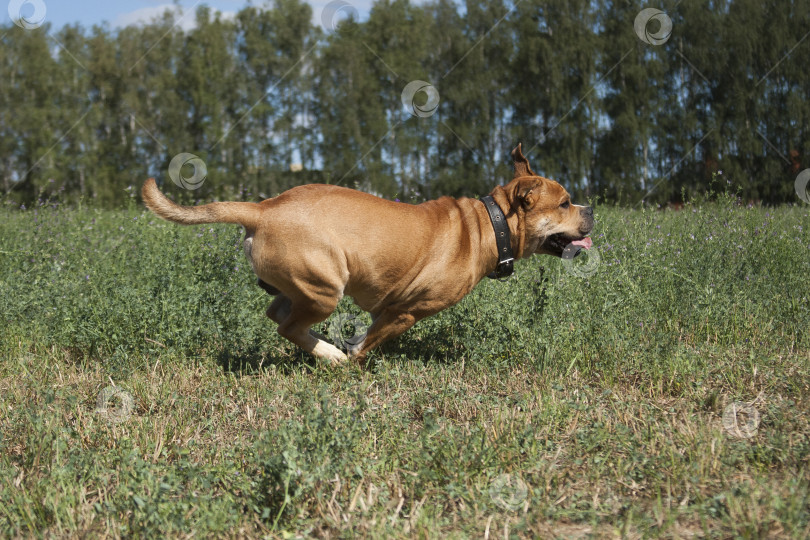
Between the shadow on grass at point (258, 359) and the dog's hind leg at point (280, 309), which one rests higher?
the dog's hind leg at point (280, 309)

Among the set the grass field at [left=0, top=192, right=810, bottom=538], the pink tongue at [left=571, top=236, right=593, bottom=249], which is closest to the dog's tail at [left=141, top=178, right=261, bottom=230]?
the grass field at [left=0, top=192, right=810, bottom=538]

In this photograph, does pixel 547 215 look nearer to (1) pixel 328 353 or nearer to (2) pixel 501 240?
(2) pixel 501 240

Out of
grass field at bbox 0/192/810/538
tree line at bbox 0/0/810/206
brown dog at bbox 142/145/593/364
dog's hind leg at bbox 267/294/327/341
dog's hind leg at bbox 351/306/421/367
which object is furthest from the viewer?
tree line at bbox 0/0/810/206

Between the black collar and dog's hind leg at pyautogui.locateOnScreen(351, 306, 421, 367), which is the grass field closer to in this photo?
dog's hind leg at pyautogui.locateOnScreen(351, 306, 421, 367)

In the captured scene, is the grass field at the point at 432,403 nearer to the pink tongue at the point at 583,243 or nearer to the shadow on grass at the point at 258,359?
the shadow on grass at the point at 258,359

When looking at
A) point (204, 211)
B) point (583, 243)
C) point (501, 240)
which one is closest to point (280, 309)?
point (204, 211)

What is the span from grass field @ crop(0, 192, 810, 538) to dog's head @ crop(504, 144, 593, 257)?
364 millimetres

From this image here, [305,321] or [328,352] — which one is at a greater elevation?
[305,321]

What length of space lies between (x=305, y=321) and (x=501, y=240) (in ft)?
4.91

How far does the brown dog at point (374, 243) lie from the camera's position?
4.57 meters

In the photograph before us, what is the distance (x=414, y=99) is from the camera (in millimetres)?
25750

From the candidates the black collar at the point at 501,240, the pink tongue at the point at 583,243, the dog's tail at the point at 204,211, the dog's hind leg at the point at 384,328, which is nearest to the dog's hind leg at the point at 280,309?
the dog's hind leg at the point at 384,328

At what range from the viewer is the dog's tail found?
4.62 metres

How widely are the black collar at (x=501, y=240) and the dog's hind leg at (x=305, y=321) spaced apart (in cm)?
123
